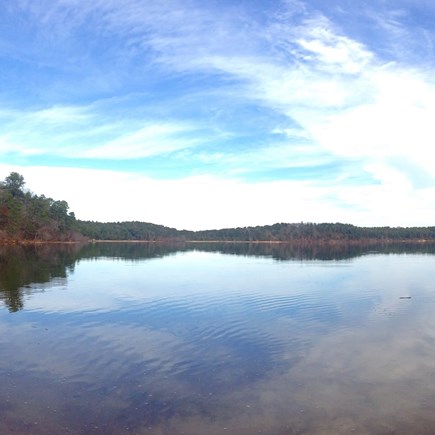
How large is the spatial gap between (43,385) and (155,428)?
466 centimetres

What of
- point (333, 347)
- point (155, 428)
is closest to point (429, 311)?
point (333, 347)

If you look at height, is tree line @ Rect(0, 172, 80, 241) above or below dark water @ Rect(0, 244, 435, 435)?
above

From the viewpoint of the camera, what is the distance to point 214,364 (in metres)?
15.9

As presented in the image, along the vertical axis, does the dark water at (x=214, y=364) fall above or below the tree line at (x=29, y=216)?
below

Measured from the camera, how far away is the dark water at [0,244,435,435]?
11297mm

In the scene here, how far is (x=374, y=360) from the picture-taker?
661 inches

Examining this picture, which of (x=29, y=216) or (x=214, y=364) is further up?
(x=29, y=216)

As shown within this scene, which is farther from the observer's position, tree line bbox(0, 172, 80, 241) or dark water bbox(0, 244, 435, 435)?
tree line bbox(0, 172, 80, 241)

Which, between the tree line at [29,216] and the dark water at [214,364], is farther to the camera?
the tree line at [29,216]

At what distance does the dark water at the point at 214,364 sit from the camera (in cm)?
1130

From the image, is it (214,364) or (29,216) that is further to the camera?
(29,216)

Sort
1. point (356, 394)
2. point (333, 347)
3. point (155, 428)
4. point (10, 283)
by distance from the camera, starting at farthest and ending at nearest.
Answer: point (10, 283) → point (333, 347) → point (356, 394) → point (155, 428)

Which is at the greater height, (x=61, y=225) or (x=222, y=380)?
(x=61, y=225)

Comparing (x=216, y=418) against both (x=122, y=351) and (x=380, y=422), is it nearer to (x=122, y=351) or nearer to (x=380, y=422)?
(x=380, y=422)
